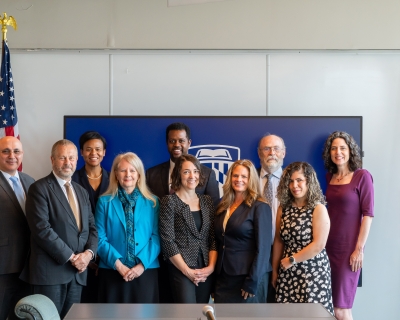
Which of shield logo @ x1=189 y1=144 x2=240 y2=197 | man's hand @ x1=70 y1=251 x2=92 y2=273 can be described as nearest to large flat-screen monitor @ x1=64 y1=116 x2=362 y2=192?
shield logo @ x1=189 y1=144 x2=240 y2=197

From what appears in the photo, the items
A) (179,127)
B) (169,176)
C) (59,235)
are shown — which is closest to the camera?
(59,235)

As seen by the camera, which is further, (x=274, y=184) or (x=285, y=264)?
(x=274, y=184)

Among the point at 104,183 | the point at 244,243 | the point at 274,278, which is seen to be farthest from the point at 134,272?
the point at 274,278

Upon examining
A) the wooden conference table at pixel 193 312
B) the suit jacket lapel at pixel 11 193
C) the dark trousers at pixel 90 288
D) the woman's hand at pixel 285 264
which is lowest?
the dark trousers at pixel 90 288

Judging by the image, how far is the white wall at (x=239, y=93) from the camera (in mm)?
5188

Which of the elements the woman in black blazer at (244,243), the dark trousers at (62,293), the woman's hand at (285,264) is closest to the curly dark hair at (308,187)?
the woman in black blazer at (244,243)

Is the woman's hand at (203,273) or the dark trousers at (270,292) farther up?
the woman's hand at (203,273)

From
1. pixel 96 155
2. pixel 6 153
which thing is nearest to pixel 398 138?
pixel 96 155

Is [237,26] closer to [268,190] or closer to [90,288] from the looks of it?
[268,190]

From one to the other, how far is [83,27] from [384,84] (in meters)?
3.08

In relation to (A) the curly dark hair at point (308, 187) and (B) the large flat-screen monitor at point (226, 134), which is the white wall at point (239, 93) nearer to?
(B) the large flat-screen monitor at point (226, 134)

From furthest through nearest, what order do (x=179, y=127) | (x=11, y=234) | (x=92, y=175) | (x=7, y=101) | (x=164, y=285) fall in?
(x=7, y=101)
(x=179, y=127)
(x=92, y=175)
(x=164, y=285)
(x=11, y=234)

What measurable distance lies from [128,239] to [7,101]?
2.01m

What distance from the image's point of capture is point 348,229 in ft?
14.1
